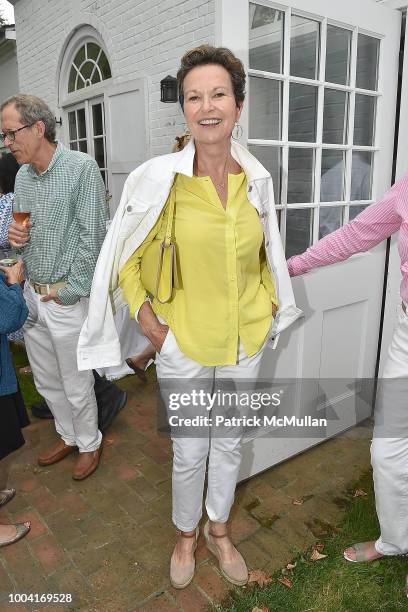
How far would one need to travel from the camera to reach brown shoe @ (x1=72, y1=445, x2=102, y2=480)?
275 centimetres

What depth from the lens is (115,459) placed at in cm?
296

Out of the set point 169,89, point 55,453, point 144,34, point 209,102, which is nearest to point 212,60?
point 209,102

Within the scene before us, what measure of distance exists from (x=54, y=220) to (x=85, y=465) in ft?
4.81

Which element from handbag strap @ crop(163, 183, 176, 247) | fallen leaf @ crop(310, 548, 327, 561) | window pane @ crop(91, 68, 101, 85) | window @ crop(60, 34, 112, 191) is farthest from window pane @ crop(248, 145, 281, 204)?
window pane @ crop(91, 68, 101, 85)

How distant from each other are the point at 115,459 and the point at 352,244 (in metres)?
1.98

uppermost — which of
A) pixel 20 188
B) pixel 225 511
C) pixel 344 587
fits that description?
pixel 20 188

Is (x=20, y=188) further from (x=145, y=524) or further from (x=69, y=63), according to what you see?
(x=69, y=63)

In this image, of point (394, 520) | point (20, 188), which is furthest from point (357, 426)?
point (20, 188)

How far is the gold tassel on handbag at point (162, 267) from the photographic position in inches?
67.1

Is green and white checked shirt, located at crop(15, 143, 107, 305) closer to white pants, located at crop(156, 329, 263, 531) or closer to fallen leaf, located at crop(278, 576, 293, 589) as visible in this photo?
white pants, located at crop(156, 329, 263, 531)

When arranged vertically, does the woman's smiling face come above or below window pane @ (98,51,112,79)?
below

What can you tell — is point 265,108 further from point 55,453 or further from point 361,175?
point 55,453

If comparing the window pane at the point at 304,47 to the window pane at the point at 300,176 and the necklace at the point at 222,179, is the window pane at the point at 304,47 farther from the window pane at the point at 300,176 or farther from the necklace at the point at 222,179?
the necklace at the point at 222,179

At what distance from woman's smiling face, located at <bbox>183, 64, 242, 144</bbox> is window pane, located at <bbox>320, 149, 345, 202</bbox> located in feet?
3.89
